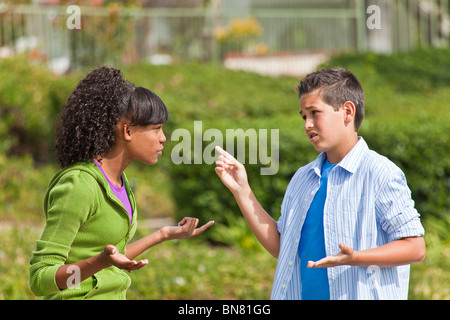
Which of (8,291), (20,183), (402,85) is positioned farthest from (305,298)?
(402,85)

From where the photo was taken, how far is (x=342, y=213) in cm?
227

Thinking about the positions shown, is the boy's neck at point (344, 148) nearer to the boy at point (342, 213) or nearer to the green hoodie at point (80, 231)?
the boy at point (342, 213)

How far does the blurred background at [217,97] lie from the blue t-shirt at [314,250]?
1.32 m

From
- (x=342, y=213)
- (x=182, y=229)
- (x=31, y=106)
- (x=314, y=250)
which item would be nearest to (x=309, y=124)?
(x=342, y=213)

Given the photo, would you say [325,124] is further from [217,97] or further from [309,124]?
[217,97]

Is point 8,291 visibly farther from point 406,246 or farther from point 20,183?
point 20,183

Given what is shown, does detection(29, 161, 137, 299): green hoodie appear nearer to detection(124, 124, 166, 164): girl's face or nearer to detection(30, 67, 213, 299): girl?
detection(30, 67, 213, 299): girl

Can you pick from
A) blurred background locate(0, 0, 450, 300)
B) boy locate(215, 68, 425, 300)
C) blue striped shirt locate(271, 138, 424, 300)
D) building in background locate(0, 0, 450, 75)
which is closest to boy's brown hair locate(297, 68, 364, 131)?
boy locate(215, 68, 425, 300)

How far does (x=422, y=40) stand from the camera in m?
14.6

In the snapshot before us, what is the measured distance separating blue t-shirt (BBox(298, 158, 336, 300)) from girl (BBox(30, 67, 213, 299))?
0.40 m

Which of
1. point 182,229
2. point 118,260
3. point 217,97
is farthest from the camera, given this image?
point 217,97

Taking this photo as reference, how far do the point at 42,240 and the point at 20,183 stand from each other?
6207 millimetres

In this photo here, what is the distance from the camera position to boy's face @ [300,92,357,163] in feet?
7.50

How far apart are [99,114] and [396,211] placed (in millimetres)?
1035
